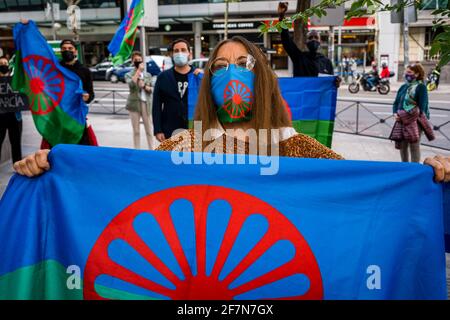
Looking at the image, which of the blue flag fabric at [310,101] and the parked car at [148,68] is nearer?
the blue flag fabric at [310,101]

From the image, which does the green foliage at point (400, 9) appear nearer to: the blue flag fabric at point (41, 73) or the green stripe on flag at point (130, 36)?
the blue flag fabric at point (41, 73)

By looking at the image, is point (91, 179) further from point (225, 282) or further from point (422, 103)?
point (422, 103)

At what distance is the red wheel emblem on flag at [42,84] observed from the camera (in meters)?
6.23

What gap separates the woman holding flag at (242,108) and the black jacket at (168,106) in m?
3.47

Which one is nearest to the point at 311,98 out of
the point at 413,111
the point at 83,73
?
the point at 413,111

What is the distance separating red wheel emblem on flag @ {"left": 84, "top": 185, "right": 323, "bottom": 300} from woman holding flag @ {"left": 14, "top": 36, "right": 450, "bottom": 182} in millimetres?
448

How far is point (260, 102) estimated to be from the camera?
8.50 feet

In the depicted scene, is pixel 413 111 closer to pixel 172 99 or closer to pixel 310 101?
pixel 310 101

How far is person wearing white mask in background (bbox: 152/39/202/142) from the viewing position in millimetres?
6125

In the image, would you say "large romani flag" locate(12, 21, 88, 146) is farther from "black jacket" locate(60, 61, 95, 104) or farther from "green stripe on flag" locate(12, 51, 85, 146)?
"black jacket" locate(60, 61, 95, 104)

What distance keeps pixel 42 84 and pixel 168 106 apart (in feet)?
5.24

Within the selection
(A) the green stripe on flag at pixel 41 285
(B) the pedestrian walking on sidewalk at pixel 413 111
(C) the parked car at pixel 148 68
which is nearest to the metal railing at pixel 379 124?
(B) the pedestrian walking on sidewalk at pixel 413 111

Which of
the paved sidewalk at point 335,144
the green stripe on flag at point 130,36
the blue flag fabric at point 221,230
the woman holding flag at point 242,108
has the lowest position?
the paved sidewalk at point 335,144
